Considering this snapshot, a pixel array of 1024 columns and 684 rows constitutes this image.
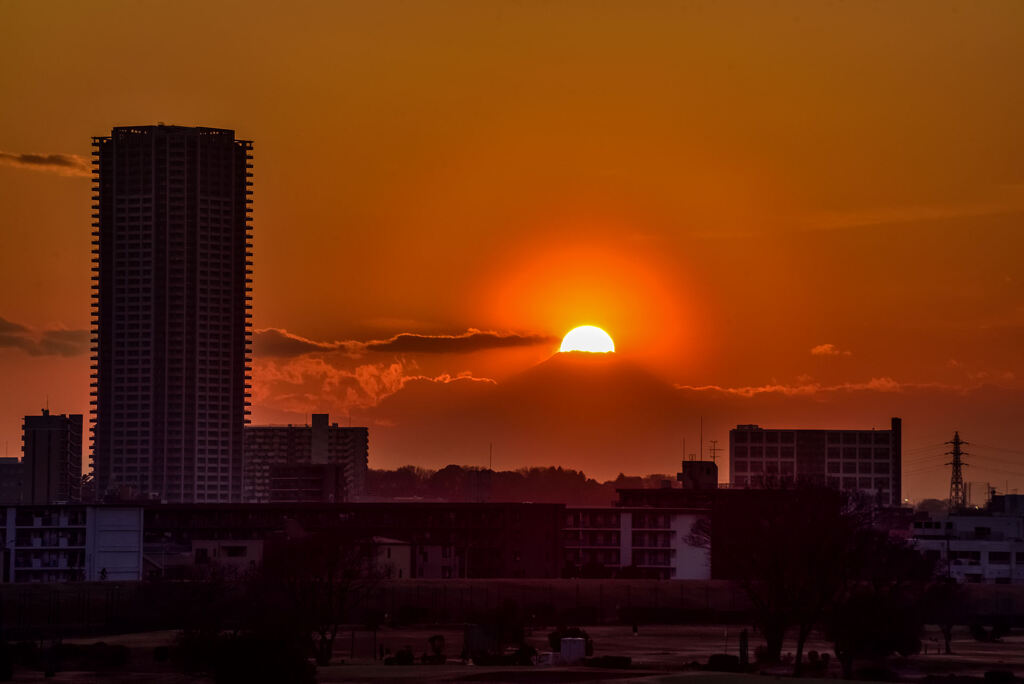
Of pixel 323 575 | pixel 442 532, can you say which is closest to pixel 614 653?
pixel 323 575

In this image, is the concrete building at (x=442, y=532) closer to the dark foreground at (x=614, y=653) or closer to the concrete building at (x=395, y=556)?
the concrete building at (x=395, y=556)

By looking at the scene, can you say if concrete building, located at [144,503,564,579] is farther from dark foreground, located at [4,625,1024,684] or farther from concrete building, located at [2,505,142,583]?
dark foreground, located at [4,625,1024,684]

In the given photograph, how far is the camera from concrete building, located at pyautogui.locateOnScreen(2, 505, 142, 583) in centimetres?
17788

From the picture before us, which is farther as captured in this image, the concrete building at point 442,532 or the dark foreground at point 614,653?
the concrete building at point 442,532

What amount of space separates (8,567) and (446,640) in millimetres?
62769

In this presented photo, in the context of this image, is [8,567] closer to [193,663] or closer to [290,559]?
[290,559]

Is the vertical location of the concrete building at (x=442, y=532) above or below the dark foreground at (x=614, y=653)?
above

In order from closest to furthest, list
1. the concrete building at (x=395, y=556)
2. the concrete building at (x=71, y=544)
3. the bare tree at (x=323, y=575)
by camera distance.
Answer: the bare tree at (x=323, y=575), the concrete building at (x=71, y=544), the concrete building at (x=395, y=556)

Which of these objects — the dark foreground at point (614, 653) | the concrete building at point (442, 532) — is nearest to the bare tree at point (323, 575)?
the dark foreground at point (614, 653)

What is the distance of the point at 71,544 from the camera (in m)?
180

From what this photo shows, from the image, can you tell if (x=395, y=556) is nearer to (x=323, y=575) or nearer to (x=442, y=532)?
(x=442, y=532)

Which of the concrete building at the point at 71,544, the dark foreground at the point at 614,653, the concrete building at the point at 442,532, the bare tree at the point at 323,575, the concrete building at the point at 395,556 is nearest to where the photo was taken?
the dark foreground at the point at 614,653

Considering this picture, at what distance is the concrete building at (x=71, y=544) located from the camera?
178 metres

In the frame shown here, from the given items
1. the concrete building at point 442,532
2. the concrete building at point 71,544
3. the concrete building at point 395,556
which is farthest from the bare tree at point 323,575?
the concrete building at point 71,544
